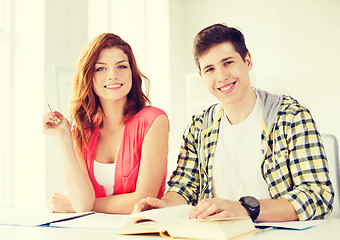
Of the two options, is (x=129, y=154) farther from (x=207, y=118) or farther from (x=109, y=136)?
(x=207, y=118)

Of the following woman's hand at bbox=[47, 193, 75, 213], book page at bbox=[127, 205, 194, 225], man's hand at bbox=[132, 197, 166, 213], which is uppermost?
book page at bbox=[127, 205, 194, 225]

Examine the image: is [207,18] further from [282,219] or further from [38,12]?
[282,219]

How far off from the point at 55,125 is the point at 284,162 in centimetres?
84

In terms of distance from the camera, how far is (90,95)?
158 centimetres

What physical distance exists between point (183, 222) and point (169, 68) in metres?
3.50

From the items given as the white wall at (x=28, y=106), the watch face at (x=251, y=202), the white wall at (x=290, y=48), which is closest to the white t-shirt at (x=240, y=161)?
the watch face at (x=251, y=202)

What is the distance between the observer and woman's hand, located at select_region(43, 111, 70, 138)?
1437 millimetres

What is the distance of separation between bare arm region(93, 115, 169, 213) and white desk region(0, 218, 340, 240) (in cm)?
39

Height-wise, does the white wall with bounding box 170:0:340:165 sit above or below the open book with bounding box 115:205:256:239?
above

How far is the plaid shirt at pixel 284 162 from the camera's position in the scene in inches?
44.1

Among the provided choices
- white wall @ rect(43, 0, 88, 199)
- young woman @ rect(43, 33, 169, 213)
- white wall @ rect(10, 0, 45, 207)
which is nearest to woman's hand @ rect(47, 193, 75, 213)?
young woman @ rect(43, 33, 169, 213)

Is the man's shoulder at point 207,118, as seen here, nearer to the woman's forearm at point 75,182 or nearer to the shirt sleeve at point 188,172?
the shirt sleeve at point 188,172

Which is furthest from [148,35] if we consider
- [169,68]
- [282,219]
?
[282,219]

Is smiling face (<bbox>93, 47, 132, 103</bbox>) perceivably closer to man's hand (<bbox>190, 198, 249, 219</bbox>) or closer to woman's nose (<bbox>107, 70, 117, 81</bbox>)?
woman's nose (<bbox>107, 70, 117, 81</bbox>)
